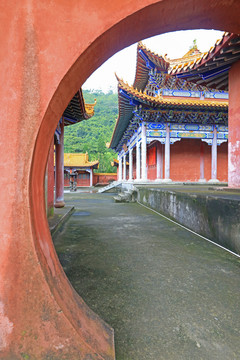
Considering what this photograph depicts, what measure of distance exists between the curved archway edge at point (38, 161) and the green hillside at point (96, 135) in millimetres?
42929

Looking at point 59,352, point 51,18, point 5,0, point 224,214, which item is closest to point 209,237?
point 224,214

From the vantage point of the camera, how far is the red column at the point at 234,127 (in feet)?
15.3

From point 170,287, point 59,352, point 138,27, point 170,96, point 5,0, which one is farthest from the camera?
point 170,96

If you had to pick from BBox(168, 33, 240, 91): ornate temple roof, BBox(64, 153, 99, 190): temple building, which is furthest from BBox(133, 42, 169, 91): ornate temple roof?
BBox(64, 153, 99, 190): temple building

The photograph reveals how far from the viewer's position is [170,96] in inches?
433

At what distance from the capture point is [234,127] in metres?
4.78

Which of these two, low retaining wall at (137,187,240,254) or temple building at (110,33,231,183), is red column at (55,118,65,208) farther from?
temple building at (110,33,231,183)

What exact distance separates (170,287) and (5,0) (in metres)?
2.44

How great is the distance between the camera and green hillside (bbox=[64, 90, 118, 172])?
47.8 m

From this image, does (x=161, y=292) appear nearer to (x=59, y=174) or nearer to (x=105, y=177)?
(x=59, y=174)

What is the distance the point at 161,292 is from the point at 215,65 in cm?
490

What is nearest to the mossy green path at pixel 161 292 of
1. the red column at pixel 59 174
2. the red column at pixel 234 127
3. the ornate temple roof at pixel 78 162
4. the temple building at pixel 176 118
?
the red column at pixel 234 127

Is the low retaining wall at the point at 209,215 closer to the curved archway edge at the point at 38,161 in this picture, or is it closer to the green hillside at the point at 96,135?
the curved archway edge at the point at 38,161

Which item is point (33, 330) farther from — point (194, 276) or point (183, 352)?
point (194, 276)
